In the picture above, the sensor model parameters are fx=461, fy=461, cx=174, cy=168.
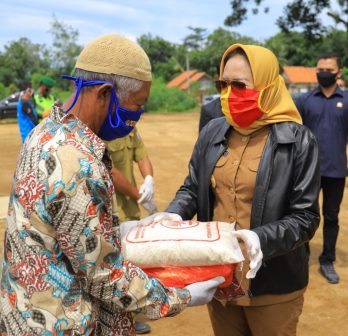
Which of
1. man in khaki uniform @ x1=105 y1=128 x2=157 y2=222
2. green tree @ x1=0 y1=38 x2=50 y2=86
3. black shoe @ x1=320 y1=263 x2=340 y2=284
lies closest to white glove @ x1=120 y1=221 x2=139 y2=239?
→ man in khaki uniform @ x1=105 y1=128 x2=157 y2=222

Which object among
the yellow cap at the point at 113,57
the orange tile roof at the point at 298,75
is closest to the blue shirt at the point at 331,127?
the yellow cap at the point at 113,57

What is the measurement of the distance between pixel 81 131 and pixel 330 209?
3575 mm

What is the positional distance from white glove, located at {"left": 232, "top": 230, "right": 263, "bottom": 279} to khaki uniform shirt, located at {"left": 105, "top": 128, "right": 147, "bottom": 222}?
177 centimetres

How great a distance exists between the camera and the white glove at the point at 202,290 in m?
1.68

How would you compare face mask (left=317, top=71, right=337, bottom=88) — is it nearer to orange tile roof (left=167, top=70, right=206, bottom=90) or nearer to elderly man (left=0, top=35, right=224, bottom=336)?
elderly man (left=0, top=35, right=224, bottom=336)

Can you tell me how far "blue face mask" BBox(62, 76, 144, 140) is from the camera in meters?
1.50

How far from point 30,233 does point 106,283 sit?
0.27 metres

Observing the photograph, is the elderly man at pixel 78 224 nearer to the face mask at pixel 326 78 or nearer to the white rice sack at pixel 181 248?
the white rice sack at pixel 181 248

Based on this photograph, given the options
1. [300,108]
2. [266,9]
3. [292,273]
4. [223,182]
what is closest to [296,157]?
[223,182]

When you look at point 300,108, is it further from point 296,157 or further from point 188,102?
point 188,102

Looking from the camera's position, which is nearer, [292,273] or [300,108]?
[292,273]

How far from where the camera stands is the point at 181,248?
67.0 inches

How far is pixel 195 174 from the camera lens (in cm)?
239

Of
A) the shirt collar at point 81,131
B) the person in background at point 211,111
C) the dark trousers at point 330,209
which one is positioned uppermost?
the shirt collar at point 81,131
